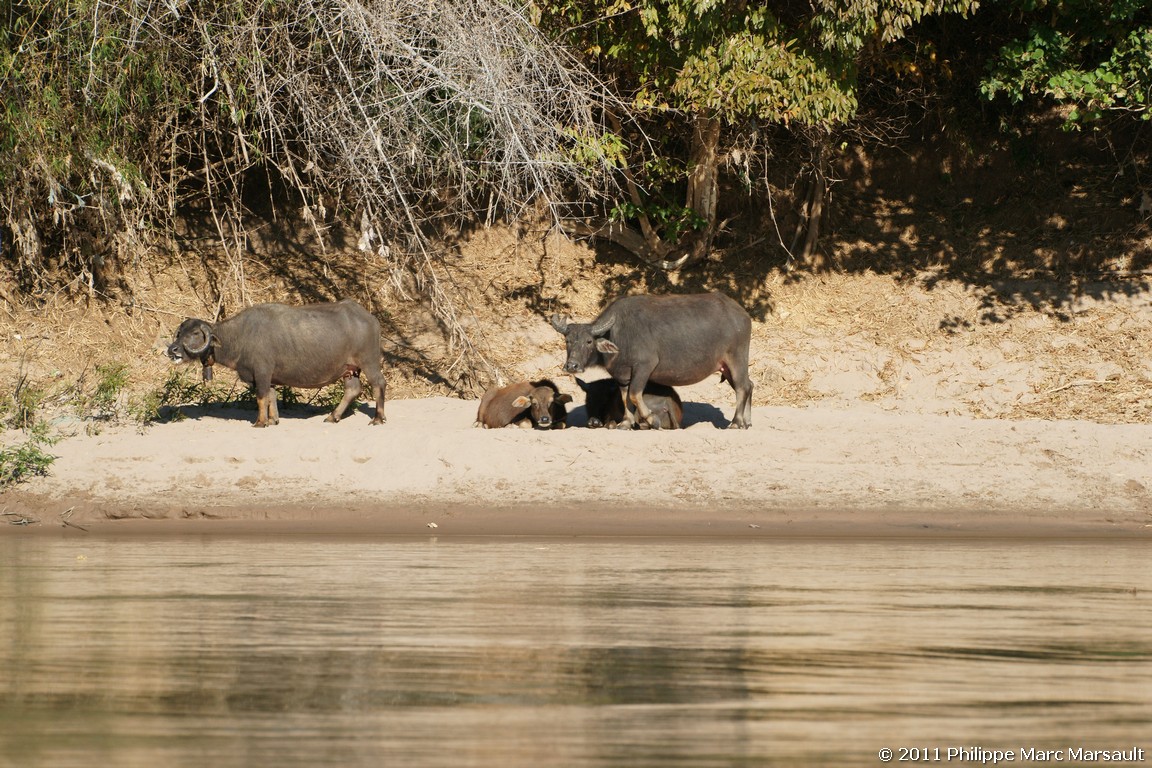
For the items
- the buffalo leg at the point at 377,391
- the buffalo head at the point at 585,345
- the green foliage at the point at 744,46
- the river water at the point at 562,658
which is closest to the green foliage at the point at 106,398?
the buffalo leg at the point at 377,391

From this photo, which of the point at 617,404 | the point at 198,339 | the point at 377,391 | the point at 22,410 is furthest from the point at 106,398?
the point at 617,404

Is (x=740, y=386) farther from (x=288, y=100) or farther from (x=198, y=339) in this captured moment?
(x=288, y=100)

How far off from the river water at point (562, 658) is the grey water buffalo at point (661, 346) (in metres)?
4.00

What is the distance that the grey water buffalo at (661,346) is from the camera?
50.4ft

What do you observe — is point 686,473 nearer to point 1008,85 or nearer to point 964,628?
point 964,628

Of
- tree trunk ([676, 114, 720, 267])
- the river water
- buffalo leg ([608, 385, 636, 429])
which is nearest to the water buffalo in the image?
buffalo leg ([608, 385, 636, 429])

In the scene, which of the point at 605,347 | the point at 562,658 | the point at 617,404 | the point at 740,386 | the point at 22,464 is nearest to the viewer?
the point at 562,658

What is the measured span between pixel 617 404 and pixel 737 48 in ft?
15.2

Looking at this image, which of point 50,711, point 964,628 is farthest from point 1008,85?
point 50,711

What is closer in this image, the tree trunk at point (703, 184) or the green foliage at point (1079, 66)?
the green foliage at point (1079, 66)

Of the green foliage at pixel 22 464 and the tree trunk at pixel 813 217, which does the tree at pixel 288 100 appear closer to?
the tree trunk at pixel 813 217

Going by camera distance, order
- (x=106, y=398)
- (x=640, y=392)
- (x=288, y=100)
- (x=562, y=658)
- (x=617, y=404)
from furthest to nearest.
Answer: (x=288, y=100) < (x=617, y=404) < (x=640, y=392) < (x=106, y=398) < (x=562, y=658)

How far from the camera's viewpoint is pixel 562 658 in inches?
290

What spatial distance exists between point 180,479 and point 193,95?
6851 millimetres
